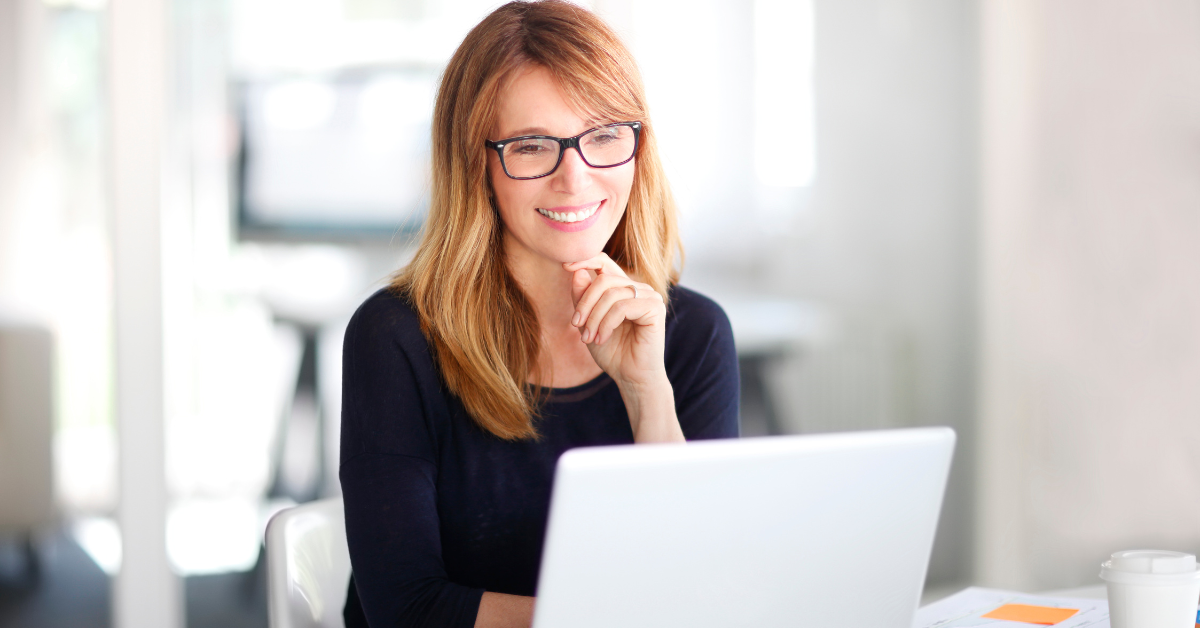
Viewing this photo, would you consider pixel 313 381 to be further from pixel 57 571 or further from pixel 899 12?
pixel 899 12

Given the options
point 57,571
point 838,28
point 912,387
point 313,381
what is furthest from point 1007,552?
point 57,571

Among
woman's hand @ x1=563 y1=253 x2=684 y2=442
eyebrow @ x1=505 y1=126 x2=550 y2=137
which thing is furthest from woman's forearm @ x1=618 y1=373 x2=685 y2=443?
eyebrow @ x1=505 y1=126 x2=550 y2=137

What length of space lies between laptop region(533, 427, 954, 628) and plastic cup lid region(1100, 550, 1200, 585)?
0.19 m

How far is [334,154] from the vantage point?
2.55 metres

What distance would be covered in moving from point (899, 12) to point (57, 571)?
111 inches

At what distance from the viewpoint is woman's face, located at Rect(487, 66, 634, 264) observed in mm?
1236

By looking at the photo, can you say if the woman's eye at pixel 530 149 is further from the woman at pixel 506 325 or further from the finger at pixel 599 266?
the finger at pixel 599 266

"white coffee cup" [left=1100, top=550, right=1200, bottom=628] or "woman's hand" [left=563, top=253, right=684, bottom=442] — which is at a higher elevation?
"woman's hand" [left=563, top=253, right=684, bottom=442]

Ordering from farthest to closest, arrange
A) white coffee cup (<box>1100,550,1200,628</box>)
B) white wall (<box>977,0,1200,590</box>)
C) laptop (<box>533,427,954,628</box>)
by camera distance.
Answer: white wall (<box>977,0,1200,590</box>) < white coffee cup (<box>1100,550,1200,628</box>) < laptop (<box>533,427,954,628</box>)

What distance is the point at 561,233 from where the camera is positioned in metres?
1.29

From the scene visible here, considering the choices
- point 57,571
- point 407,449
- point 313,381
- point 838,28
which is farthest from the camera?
point 838,28

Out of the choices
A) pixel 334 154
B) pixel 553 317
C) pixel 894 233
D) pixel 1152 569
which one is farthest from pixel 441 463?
pixel 894 233

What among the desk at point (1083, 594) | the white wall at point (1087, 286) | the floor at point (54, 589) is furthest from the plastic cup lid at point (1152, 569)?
the floor at point (54, 589)

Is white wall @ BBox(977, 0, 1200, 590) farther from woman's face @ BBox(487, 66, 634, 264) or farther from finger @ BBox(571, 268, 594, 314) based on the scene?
finger @ BBox(571, 268, 594, 314)
